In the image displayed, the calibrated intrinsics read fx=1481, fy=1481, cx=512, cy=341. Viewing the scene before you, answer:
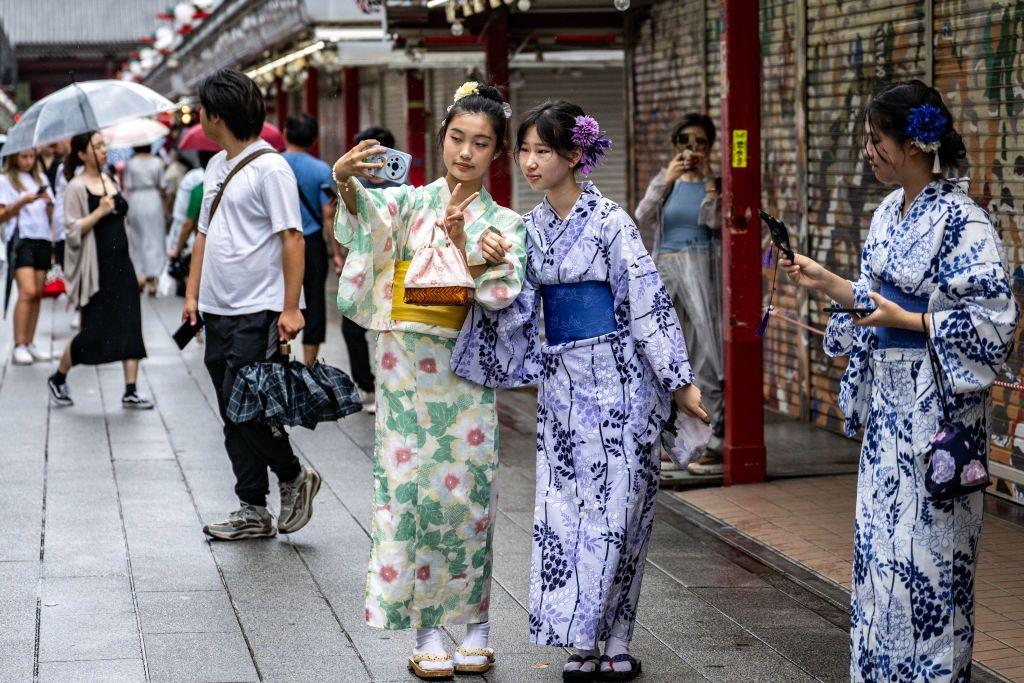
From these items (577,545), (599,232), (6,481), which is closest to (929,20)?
(599,232)

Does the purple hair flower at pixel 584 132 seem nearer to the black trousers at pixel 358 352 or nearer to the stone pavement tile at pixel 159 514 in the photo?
the stone pavement tile at pixel 159 514

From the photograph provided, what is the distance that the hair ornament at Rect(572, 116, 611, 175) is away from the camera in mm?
4879

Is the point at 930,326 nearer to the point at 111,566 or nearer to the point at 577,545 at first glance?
the point at 577,545

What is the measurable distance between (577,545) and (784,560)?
6.18 ft

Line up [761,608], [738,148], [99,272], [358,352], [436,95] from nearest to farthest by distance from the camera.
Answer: [761,608] → [738,148] → [99,272] → [358,352] → [436,95]

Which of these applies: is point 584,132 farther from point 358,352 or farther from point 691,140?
point 358,352

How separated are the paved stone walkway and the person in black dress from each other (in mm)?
1267

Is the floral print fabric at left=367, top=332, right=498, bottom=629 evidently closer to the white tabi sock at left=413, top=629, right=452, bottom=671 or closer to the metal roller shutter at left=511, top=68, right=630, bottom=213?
the white tabi sock at left=413, top=629, right=452, bottom=671

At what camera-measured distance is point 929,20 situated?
8.03 metres

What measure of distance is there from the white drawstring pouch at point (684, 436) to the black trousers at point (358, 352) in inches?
210

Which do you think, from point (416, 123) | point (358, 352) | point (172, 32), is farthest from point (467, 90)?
point (172, 32)

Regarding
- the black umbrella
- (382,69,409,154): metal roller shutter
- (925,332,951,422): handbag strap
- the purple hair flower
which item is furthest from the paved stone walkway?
(382,69,409,154): metal roller shutter

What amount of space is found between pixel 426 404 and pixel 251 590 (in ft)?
4.97

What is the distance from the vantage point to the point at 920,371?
415 cm
